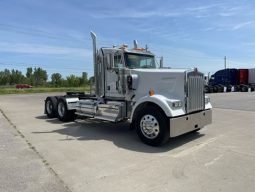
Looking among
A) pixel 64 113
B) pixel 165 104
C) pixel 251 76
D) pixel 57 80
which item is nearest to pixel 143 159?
pixel 165 104

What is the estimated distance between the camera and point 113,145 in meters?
6.80

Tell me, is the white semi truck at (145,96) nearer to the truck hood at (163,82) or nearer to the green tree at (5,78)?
the truck hood at (163,82)

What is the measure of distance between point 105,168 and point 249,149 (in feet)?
11.3

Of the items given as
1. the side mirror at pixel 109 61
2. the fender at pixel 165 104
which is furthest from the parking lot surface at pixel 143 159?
the side mirror at pixel 109 61

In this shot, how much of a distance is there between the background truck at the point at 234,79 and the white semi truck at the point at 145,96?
26.6 meters

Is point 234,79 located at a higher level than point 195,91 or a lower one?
higher

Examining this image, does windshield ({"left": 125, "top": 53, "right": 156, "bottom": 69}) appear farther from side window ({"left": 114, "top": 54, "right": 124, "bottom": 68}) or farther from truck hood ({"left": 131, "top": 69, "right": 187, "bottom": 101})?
truck hood ({"left": 131, "top": 69, "right": 187, "bottom": 101})

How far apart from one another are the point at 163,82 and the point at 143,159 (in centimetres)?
246

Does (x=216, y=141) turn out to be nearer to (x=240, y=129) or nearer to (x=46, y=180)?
(x=240, y=129)

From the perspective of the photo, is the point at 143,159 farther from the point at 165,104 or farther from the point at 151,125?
the point at 165,104

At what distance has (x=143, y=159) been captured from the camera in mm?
5594

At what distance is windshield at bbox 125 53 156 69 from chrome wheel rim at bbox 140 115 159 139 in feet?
6.86

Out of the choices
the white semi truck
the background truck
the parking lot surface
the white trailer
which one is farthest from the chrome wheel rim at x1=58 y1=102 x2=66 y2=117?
the white trailer

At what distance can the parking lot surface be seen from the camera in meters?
4.31
